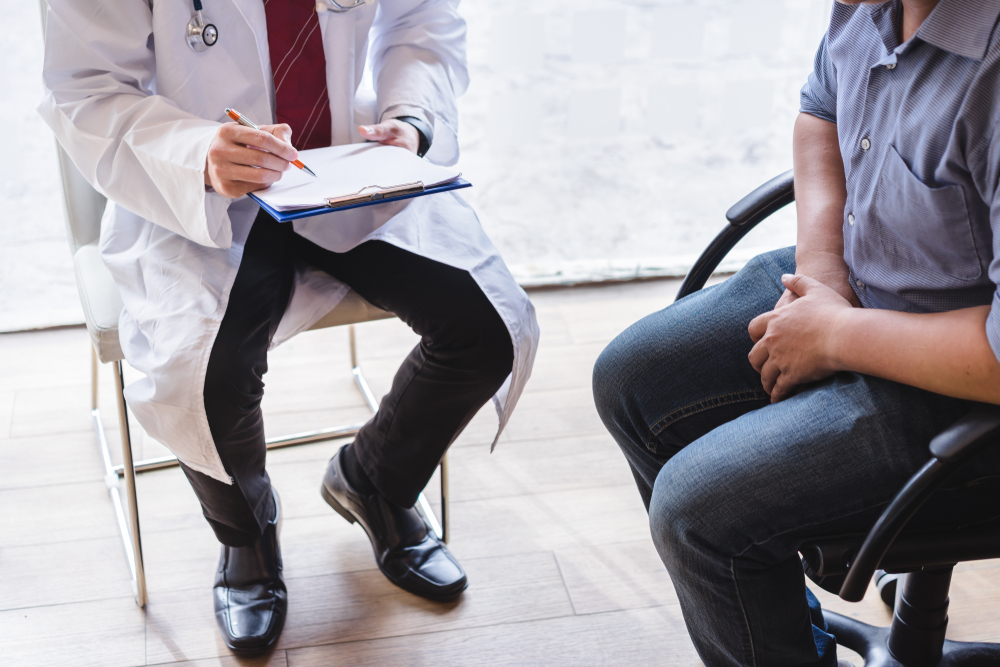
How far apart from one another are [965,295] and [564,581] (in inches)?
32.4

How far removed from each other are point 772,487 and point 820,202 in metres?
0.43

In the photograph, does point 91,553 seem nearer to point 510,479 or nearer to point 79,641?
point 79,641

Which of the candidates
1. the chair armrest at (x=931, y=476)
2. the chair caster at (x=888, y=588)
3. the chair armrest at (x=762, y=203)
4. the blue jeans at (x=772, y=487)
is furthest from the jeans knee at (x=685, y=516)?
the chair caster at (x=888, y=588)

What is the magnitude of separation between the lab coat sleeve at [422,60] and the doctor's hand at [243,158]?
321 mm

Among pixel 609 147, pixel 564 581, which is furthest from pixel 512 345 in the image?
pixel 609 147

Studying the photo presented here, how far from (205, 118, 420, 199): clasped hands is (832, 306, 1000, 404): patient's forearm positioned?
712 mm

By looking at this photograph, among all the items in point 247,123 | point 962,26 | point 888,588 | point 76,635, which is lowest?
point 76,635

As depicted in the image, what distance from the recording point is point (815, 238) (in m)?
1.05

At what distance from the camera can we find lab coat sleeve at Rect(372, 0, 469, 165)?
52.9 inches

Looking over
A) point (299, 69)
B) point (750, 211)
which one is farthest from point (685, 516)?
point (299, 69)

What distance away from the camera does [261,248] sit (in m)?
1.24

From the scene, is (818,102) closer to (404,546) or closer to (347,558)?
(404,546)

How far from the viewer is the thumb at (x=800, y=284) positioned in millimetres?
976

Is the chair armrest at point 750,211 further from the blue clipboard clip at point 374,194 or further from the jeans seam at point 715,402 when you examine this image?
the blue clipboard clip at point 374,194
